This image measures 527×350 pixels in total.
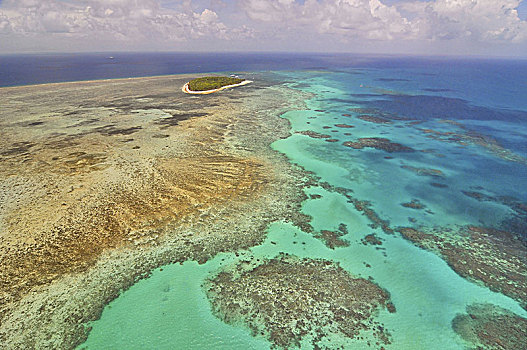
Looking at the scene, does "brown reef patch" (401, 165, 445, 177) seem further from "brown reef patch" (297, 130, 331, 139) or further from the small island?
the small island

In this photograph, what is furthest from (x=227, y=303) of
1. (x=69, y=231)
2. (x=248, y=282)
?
(x=69, y=231)

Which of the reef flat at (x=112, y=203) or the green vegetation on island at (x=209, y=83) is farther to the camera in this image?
the green vegetation on island at (x=209, y=83)

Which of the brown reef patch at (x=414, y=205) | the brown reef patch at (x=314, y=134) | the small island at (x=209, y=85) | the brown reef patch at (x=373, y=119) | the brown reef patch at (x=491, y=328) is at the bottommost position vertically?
the brown reef patch at (x=491, y=328)

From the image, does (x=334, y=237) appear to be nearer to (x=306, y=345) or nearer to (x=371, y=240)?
(x=371, y=240)

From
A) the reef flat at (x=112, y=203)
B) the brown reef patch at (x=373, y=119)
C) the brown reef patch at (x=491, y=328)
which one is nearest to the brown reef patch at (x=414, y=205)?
Answer: the reef flat at (x=112, y=203)

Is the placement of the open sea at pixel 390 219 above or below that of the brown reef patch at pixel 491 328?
above

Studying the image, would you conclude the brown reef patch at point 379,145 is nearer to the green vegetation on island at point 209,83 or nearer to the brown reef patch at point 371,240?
the brown reef patch at point 371,240
